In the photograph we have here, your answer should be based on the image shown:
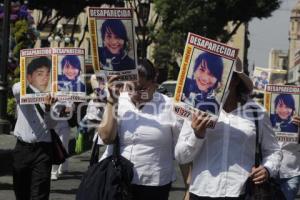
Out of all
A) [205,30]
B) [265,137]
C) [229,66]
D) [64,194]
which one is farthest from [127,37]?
[205,30]

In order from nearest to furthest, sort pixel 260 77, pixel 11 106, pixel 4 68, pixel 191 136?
pixel 191 136
pixel 260 77
pixel 4 68
pixel 11 106

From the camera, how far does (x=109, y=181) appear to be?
16.0ft

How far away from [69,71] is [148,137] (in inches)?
108

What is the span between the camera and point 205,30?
123ft

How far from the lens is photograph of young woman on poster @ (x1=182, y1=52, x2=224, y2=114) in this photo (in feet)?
14.9

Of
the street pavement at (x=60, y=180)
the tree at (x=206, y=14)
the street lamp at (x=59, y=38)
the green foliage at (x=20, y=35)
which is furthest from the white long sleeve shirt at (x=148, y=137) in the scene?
the tree at (x=206, y=14)

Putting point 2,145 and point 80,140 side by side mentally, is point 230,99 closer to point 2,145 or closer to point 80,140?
point 2,145

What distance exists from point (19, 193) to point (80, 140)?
24.5 ft

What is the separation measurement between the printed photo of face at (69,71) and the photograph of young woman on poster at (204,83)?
309cm

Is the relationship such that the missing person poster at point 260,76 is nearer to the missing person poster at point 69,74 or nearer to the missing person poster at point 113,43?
the missing person poster at point 69,74

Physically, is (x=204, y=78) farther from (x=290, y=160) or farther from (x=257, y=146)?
(x=290, y=160)

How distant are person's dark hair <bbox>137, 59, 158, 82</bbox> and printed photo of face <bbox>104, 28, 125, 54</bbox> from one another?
0.75 ft

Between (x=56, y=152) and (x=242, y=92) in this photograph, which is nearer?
(x=242, y=92)

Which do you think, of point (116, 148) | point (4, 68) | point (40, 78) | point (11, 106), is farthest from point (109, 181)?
point (11, 106)
